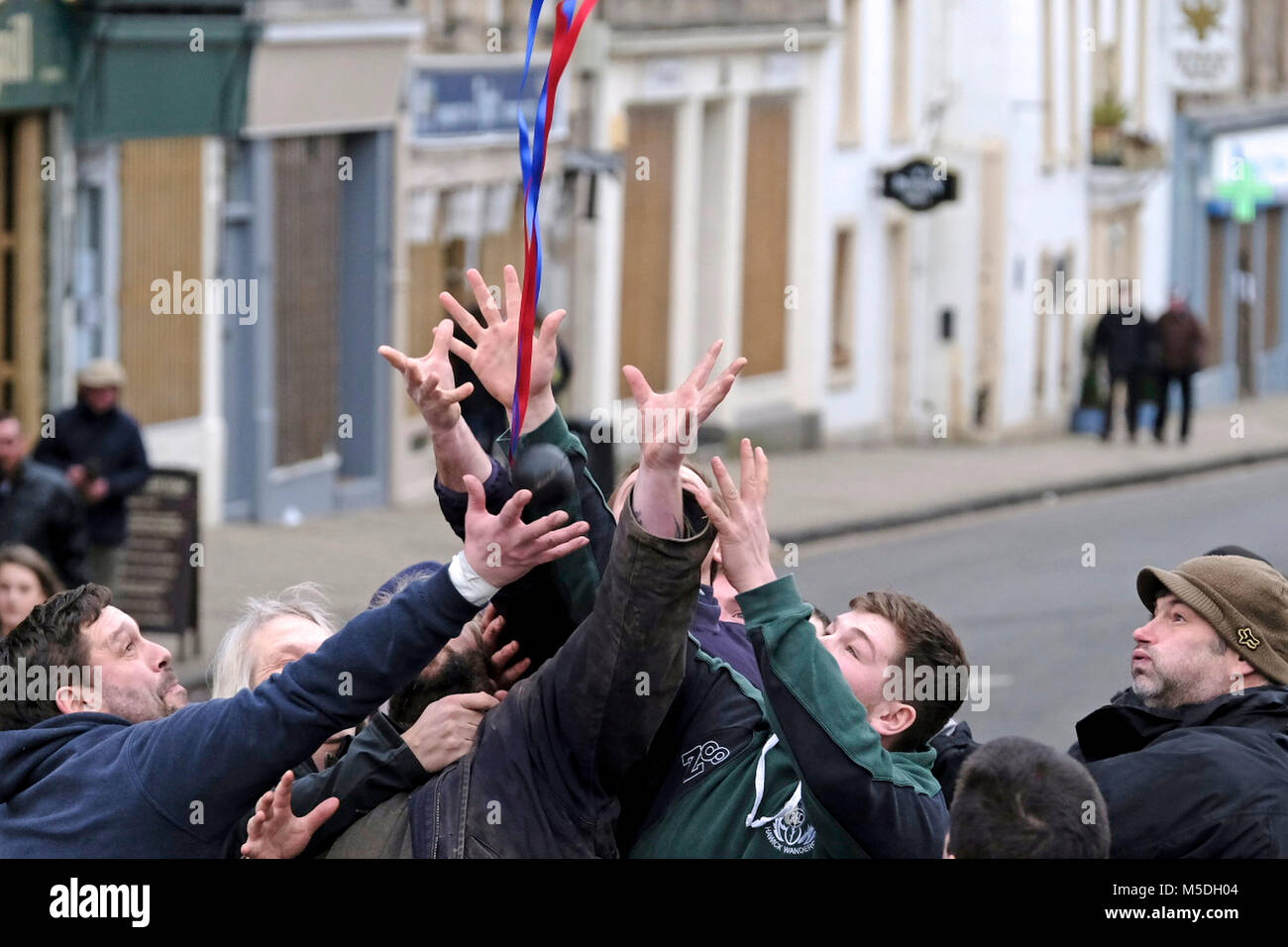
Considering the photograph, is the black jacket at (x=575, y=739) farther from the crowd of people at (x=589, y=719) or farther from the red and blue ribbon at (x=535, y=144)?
the red and blue ribbon at (x=535, y=144)

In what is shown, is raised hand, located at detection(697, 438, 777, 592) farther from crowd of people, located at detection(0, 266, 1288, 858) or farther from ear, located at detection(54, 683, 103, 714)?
ear, located at detection(54, 683, 103, 714)

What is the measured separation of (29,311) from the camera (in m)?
17.6

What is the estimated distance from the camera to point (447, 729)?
14.3 ft

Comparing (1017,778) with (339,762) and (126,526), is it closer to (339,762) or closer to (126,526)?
(339,762)

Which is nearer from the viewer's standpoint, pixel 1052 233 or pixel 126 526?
pixel 126 526

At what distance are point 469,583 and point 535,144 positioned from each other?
30.2 inches

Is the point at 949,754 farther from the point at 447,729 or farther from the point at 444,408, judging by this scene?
the point at 444,408

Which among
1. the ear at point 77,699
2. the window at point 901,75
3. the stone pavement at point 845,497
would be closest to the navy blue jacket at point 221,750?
the ear at point 77,699

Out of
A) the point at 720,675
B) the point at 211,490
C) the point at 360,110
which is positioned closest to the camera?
the point at 720,675

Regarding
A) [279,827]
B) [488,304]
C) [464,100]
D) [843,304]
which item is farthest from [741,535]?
[843,304]

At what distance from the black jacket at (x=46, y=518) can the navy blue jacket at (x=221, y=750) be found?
25.2ft

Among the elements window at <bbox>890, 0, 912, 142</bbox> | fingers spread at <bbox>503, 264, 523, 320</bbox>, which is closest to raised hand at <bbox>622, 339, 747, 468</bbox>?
fingers spread at <bbox>503, 264, 523, 320</bbox>

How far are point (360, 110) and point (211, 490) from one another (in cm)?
384

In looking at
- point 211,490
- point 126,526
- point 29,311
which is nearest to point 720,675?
point 126,526
